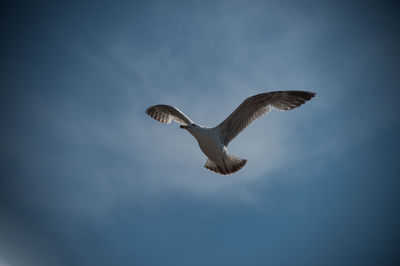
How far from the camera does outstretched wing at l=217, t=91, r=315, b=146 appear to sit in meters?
6.58

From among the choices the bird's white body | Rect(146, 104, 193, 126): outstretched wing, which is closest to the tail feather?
the bird's white body

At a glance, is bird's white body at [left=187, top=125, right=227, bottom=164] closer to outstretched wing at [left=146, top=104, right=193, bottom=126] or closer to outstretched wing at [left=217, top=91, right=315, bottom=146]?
outstretched wing at [left=217, top=91, right=315, bottom=146]

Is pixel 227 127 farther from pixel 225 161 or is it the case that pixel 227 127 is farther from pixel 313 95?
pixel 313 95

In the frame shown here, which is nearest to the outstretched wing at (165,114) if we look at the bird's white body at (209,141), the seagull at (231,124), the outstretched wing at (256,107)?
the seagull at (231,124)

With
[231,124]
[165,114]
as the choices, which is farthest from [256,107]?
[165,114]

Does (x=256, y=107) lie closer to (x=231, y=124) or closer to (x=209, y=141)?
(x=231, y=124)

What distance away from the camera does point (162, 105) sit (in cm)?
738

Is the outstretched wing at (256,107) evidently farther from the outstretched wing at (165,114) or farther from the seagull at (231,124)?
the outstretched wing at (165,114)

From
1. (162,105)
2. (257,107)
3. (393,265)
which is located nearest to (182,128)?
(162,105)

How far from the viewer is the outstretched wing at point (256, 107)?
658 cm

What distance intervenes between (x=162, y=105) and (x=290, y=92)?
10.8 ft

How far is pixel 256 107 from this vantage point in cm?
688

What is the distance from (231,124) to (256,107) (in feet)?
2.49

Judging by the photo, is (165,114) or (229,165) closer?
(229,165)
